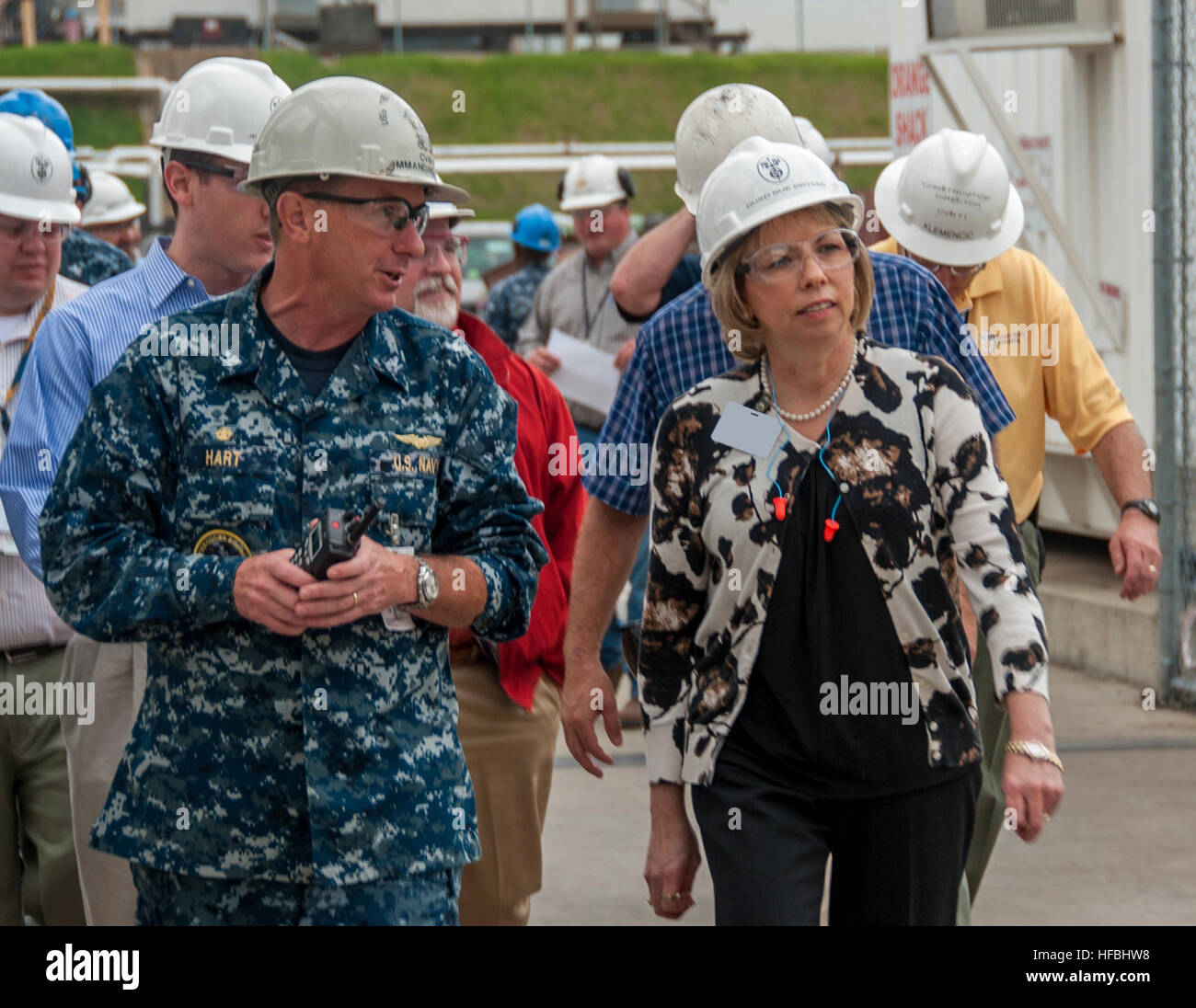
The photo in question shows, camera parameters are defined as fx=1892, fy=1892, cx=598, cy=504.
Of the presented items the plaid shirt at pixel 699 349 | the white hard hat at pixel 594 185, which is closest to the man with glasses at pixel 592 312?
the white hard hat at pixel 594 185

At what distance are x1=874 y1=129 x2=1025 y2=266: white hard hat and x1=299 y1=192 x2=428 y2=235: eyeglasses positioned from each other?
212 cm

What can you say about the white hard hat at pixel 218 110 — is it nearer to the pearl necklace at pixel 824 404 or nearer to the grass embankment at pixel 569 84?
the pearl necklace at pixel 824 404

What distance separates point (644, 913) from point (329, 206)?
11.4 feet

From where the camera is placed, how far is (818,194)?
129 inches

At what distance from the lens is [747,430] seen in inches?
128

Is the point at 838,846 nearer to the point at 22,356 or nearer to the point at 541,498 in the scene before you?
the point at 541,498

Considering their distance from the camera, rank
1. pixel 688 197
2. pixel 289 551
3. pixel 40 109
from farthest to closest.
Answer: pixel 40 109 → pixel 688 197 → pixel 289 551

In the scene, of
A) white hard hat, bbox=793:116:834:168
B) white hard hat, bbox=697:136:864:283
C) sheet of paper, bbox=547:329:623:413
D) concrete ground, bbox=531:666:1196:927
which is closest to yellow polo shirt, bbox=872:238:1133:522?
white hard hat, bbox=793:116:834:168

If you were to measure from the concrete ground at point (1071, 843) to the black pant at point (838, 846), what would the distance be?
2.59 metres

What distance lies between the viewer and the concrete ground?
5.89 m

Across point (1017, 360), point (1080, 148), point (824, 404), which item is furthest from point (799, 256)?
point (1080, 148)

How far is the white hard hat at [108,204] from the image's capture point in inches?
377

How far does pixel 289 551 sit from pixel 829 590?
922mm

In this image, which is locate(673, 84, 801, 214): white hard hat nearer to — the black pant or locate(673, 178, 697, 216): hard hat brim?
locate(673, 178, 697, 216): hard hat brim
